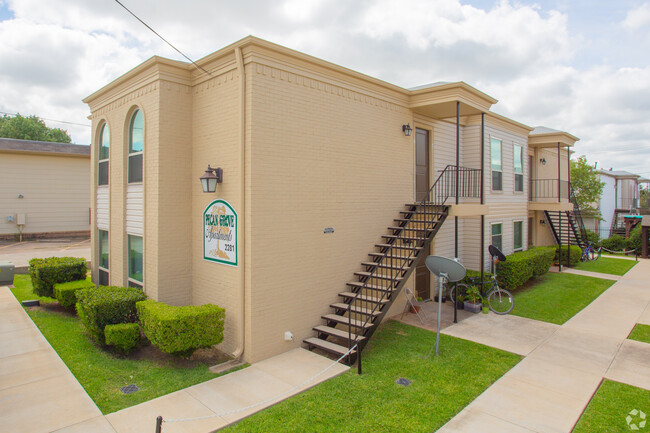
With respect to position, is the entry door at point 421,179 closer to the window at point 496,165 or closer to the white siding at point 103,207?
the window at point 496,165

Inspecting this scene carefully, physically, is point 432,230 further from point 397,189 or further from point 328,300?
point 328,300

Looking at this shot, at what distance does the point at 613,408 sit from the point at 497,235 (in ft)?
29.1

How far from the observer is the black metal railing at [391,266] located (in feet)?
24.3

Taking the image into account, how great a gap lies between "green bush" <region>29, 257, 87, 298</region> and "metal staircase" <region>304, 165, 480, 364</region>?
22.6ft

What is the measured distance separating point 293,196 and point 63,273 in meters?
6.97

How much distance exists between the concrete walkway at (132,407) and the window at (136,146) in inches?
151

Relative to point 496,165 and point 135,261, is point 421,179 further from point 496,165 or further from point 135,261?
point 135,261

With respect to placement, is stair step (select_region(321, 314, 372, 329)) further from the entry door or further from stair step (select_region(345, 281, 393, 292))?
the entry door

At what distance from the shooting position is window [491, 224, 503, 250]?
532 inches

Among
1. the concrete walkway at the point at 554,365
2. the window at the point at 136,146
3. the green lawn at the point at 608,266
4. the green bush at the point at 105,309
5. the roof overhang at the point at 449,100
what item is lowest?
the concrete walkway at the point at 554,365

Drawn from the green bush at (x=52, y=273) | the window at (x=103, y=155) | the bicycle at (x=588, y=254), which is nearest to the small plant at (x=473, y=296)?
the window at (x=103, y=155)

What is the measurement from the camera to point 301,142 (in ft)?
25.1

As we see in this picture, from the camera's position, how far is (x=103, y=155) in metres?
10.9

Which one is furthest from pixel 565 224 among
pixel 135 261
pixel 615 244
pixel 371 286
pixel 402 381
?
pixel 135 261
